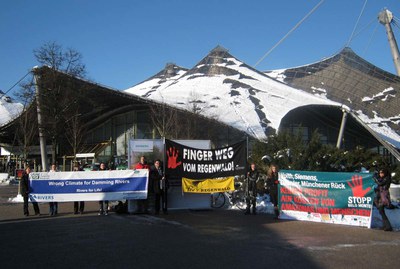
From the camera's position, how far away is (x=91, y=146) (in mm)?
59000

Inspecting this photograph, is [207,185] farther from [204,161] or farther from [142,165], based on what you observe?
[142,165]

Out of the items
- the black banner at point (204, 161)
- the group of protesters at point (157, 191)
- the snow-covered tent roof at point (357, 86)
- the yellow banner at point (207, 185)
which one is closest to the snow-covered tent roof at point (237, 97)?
the snow-covered tent roof at point (357, 86)

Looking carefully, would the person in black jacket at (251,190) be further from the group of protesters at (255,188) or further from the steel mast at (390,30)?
the steel mast at (390,30)

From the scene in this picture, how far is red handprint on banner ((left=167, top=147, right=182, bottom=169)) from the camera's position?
534 inches

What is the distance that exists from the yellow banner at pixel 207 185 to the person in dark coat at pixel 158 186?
0.69 m

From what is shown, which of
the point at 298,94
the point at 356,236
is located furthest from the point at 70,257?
the point at 298,94

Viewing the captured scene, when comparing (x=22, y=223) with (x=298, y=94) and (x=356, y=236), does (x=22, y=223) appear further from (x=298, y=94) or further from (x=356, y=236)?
(x=298, y=94)

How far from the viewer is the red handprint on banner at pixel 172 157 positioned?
534 inches

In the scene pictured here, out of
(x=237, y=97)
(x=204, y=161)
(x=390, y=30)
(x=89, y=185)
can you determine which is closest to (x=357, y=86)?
(x=390, y=30)

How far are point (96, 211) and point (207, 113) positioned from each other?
27.6 m

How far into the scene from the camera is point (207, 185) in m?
14.0

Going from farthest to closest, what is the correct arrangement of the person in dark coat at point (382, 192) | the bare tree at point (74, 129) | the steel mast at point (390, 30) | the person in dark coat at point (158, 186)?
the steel mast at point (390, 30)
the bare tree at point (74, 129)
the person in dark coat at point (158, 186)
the person in dark coat at point (382, 192)

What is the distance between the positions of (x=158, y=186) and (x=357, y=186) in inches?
227

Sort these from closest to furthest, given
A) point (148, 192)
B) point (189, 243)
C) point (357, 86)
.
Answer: point (189, 243) < point (148, 192) < point (357, 86)
